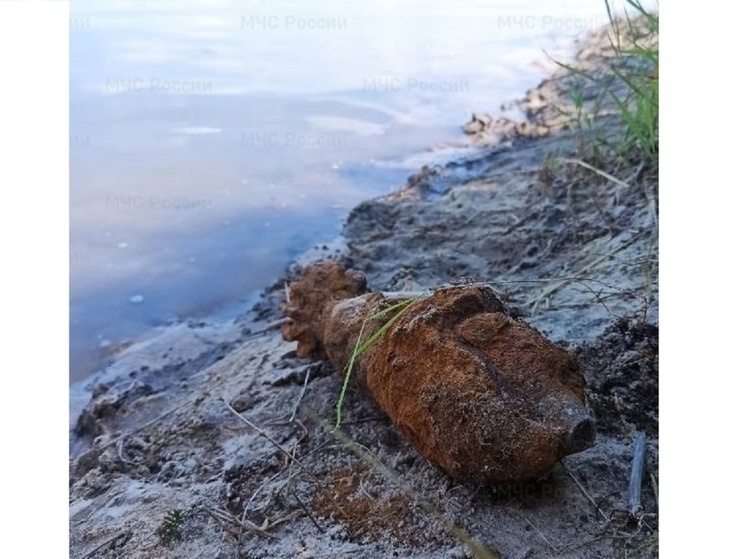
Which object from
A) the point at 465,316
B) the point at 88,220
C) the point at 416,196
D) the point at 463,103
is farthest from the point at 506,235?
the point at 88,220

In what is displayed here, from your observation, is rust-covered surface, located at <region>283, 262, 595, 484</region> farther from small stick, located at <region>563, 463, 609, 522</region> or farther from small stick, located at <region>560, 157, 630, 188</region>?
small stick, located at <region>560, 157, 630, 188</region>

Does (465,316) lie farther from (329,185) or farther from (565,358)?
(329,185)

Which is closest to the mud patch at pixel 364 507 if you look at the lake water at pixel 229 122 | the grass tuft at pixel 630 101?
the lake water at pixel 229 122

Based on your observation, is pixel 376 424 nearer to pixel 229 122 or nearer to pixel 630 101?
pixel 229 122

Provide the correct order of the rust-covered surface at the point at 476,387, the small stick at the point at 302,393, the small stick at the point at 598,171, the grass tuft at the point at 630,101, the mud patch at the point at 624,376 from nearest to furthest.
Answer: the rust-covered surface at the point at 476,387, the mud patch at the point at 624,376, the small stick at the point at 302,393, the grass tuft at the point at 630,101, the small stick at the point at 598,171

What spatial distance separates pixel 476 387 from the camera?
939 mm

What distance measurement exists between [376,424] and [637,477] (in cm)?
34

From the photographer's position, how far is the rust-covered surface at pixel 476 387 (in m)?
0.91

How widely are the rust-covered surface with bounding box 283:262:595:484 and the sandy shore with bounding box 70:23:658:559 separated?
58mm

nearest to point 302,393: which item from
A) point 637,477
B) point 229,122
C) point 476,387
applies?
point 476,387

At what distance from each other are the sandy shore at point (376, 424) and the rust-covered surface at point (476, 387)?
0.19 feet

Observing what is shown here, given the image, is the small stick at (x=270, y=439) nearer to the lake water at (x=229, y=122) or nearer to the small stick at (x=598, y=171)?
the lake water at (x=229, y=122)

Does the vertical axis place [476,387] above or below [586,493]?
above
